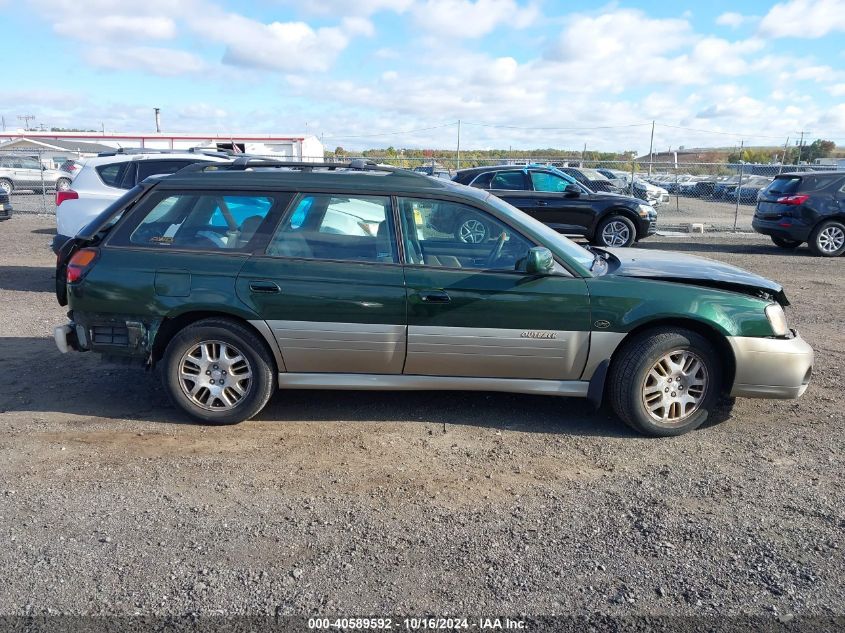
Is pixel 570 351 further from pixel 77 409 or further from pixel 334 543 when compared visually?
pixel 77 409

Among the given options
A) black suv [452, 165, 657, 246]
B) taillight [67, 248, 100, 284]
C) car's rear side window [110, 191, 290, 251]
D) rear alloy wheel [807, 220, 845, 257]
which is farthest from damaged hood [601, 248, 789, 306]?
rear alloy wheel [807, 220, 845, 257]

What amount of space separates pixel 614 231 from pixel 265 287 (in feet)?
35.3

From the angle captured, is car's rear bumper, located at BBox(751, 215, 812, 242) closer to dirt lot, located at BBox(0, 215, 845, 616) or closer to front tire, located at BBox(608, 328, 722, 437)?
dirt lot, located at BBox(0, 215, 845, 616)

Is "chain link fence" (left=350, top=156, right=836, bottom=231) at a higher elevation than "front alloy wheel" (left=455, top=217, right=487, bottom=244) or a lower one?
higher

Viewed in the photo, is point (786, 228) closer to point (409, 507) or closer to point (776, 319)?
point (776, 319)

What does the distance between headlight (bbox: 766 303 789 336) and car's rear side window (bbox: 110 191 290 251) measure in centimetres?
327

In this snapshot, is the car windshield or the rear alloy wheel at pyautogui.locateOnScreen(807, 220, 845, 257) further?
the rear alloy wheel at pyautogui.locateOnScreen(807, 220, 845, 257)

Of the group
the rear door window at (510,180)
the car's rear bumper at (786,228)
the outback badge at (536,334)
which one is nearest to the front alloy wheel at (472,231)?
the outback badge at (536,334)

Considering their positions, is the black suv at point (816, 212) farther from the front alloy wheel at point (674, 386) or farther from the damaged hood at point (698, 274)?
the front alloy wheel at point (674, 386)

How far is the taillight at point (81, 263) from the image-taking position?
490 centimetres

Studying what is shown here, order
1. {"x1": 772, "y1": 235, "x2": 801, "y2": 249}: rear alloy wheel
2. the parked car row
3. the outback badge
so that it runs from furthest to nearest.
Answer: the parked car row, {"x1": 772, "y1": 235, "x2": 801, "y2": 249}: rear alloy wheel, the outback badge

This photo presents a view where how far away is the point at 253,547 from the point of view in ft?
11.3

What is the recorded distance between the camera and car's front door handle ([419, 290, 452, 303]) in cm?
468

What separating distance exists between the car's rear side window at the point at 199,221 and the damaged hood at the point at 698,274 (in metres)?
2.46
